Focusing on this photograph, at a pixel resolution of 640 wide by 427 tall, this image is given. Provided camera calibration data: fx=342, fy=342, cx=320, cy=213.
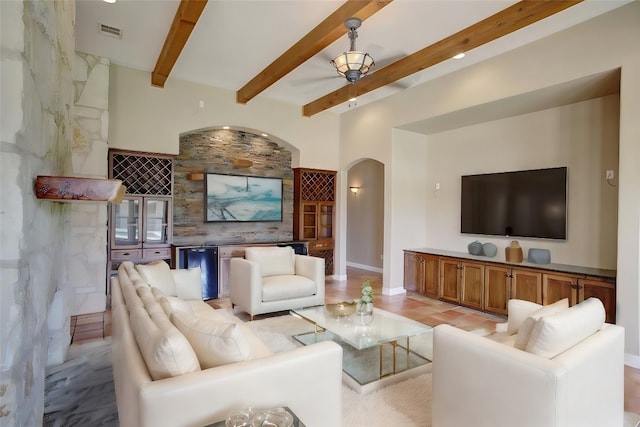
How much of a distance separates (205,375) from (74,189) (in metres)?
0.99

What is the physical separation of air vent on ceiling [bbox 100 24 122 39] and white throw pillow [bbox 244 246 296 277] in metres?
2.98

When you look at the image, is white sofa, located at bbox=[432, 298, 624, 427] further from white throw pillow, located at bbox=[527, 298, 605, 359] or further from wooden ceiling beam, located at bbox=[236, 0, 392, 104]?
wooden ceiling beam, located at bbox=[236, 0, 392, 104]

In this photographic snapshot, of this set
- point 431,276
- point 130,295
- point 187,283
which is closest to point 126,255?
point 187,283

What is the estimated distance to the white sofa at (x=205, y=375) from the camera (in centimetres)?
132

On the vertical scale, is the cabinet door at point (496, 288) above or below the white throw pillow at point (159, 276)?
below

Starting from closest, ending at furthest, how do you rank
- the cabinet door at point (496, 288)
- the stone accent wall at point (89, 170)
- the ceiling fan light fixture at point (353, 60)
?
the ceiling fan light fixture at point (353, 60)
the stone accent wall at point (89, 170)
the cabinet door at point (496, 288)

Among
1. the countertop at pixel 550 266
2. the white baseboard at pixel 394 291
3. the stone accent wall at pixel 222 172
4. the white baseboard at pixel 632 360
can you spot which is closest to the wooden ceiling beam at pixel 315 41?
the stone accent wall at pixel 222 172

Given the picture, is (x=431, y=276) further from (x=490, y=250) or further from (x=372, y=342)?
(x=372, y=342)

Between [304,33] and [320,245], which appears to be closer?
[304,33]

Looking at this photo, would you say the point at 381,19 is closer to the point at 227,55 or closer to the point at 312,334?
the point at 227,55

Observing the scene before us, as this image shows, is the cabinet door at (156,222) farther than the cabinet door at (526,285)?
Yes

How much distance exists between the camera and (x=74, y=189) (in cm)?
151

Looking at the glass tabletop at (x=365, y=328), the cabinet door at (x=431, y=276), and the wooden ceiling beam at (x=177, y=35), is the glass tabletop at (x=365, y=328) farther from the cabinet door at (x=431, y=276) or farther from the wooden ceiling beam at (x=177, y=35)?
the wooden ceiling beam at (x=177, y=35)

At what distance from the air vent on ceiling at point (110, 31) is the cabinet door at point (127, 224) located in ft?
6.73
